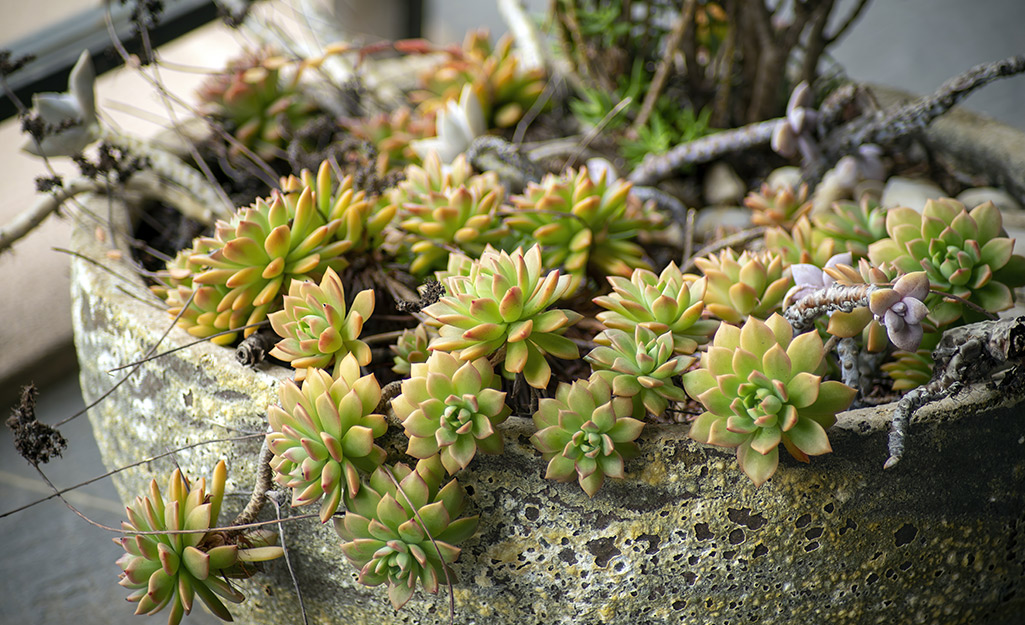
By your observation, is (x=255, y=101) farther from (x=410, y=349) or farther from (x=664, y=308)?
(x=664, y=308)

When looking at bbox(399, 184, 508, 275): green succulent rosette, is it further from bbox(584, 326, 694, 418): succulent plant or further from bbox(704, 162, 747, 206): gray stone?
bbox(704, 162, 747, 206): gray stone

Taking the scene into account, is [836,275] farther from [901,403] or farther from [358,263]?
[358,263]

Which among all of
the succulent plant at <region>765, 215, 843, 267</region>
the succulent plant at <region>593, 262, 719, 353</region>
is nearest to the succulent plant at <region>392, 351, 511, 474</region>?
the succulent plant at <region>593, 262, 719, 353</region>

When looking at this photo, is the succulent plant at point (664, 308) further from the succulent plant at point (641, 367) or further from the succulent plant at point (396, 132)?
the succulent plant at point (396, 132)

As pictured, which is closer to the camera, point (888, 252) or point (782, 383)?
point (782, 383)

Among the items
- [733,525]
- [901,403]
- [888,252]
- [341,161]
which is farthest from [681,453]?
→ [341,161]

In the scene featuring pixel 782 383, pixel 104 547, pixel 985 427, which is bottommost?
pixel 104 547

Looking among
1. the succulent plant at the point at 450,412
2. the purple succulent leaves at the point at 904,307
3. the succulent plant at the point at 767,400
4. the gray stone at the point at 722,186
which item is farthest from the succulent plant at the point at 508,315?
the gray stone at the point at 722,186

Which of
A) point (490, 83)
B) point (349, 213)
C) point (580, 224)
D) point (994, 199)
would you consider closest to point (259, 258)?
point (349, 213)
